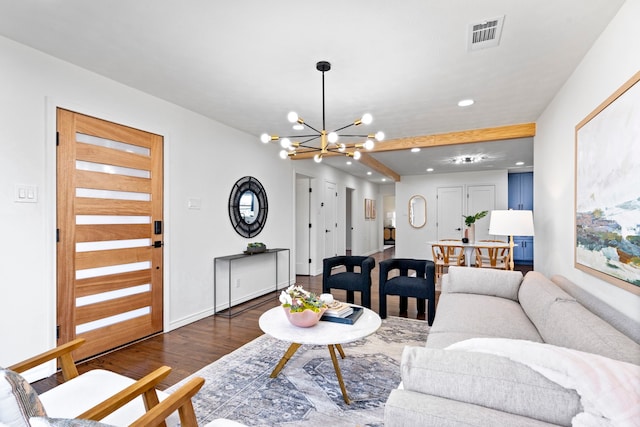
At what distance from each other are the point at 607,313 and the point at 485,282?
124 centimetres

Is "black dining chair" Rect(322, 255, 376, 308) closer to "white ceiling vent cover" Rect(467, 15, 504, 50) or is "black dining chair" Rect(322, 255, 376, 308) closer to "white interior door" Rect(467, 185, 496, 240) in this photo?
"white ceiling vent cover" Rect(467, 15, 504, 50)

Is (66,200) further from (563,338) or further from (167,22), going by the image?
(563,338)

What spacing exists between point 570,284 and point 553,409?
197 centimetres

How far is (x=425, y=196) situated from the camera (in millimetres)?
8922

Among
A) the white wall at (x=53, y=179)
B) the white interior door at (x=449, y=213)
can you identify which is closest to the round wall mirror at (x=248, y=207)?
the white wall at (x=53, y=179)

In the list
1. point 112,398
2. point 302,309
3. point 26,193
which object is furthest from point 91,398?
point 26,193

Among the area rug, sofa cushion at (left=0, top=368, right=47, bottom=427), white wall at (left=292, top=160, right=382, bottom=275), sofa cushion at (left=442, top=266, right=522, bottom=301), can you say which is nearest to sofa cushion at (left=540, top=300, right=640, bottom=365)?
sofa cushion at (left=442, top=266, right=522, bottom=301)

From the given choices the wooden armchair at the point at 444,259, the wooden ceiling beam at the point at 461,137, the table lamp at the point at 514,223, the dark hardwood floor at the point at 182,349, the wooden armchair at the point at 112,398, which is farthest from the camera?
the wooden armchair at the point at 444,259

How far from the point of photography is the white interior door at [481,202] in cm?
816

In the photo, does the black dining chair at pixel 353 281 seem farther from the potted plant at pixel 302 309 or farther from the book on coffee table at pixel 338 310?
the potted plant at pixel 302 309

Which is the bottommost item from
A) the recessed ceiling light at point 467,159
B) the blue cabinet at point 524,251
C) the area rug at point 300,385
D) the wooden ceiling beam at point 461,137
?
the area rug at point 300,385

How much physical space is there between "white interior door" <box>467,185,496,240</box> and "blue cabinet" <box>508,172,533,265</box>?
581 millimetres

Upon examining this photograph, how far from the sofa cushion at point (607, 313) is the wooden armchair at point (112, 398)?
208 centimetres

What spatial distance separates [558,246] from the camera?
3.12m
